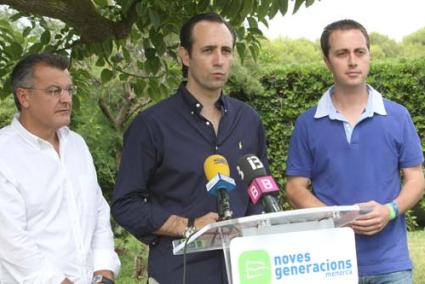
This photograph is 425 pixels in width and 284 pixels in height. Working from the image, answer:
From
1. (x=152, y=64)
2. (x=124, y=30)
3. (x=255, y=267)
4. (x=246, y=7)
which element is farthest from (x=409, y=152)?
(x=124, y=30)

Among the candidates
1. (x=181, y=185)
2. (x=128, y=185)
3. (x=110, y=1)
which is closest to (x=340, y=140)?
(x=181, y=185)

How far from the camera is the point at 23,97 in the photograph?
3.16 meters

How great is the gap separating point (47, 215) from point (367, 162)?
57.9 inches

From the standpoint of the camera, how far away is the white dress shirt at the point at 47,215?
283cm

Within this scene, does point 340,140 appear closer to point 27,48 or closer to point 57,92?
point 57,92

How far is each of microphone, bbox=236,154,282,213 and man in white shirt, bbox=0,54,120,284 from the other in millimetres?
983

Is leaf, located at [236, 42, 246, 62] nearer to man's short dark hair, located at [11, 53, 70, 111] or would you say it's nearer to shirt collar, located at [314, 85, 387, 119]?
shirt collar, located at [314, 85, 387, 119]

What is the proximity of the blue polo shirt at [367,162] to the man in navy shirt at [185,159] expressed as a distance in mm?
373

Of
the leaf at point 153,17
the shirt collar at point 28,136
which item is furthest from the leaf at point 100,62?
the shirt collar at point 28,136

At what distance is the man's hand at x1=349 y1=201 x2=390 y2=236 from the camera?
3.01 meters

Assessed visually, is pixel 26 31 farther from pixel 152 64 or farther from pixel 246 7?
pixel 246 7

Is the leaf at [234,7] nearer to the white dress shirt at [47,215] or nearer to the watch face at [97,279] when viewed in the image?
the white dress shirt at [47,215]

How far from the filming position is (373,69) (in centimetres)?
1041

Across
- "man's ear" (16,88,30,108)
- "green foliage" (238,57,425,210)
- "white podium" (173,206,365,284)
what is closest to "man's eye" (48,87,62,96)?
"man's ear" (16,88,30,108)
